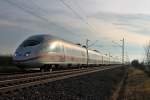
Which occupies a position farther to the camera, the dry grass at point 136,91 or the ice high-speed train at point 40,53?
the ice high-speed train at point 40,53

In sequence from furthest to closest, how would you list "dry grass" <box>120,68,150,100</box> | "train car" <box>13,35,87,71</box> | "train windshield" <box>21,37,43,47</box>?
"train windshield" <box>21,37,43,47</box> → "train car" <box>13,35,87,71</box> → "dry grass" <box>120,68,150,100</box>

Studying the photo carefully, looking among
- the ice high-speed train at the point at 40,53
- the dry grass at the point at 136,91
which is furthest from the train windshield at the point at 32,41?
the dry grass at the point at 136,91

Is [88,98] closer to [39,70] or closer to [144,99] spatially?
[144,99]

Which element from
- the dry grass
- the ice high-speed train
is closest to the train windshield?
the ice high-speed train

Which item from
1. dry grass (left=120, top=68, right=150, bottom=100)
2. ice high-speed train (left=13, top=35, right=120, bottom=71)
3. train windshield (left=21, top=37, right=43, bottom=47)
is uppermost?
train windshield (left=21, top=37, right=43, bottom=47)

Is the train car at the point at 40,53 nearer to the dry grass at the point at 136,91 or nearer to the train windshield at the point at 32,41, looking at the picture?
the train windshield at the point at 32,41

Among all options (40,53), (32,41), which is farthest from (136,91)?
(32,41)

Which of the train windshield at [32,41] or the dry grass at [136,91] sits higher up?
the train windshield at [32,41]

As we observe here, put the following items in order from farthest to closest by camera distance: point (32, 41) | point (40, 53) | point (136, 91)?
point (32, 41) → point (40, 53) → point (136, 91)

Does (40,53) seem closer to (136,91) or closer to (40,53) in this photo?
(40,53)

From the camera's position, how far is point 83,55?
45438 mm

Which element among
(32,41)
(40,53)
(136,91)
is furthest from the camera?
(32,41)

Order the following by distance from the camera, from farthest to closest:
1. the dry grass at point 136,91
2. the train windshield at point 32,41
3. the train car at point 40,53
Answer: the train windshield at point 32,41 → the train car at point 40,53 → the dry grass at point 136,91

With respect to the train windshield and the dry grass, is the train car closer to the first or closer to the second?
the train windshield
